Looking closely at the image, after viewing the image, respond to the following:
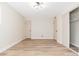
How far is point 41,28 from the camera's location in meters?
9.05

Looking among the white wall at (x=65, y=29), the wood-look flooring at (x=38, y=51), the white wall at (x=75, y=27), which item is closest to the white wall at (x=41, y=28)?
the white wall at (x=65, y=29)

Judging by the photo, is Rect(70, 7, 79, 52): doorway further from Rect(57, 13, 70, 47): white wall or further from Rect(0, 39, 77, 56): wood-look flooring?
Rect(0, 39, 77, 56): wood-look flooring

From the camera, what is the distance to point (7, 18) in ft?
14.8

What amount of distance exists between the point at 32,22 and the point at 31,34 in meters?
0.88

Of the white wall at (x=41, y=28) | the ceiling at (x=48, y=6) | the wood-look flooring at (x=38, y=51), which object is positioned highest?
the ceiling at (x=48, y=6)

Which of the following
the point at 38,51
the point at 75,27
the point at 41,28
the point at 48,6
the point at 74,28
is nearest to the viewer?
Answer: the point at 38,51

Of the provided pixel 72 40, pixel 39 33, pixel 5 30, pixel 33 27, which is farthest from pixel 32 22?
pixel 5 30

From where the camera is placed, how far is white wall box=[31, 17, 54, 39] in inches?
350

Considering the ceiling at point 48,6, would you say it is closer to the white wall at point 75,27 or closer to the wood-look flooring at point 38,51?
the white wall at point 75,27

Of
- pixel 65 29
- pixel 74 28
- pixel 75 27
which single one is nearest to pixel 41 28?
pixel 65 29

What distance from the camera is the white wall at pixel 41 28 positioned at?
29.2 feet

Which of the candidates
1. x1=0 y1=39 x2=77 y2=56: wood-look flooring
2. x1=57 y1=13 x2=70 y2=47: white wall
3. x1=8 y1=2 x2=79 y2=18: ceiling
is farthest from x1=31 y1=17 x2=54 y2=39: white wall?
x1=0 y1=39 x2=77 y2=56: wood-look flooring

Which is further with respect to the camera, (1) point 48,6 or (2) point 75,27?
(2) point 75,27

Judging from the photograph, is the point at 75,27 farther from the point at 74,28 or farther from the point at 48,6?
the point at 48,6
